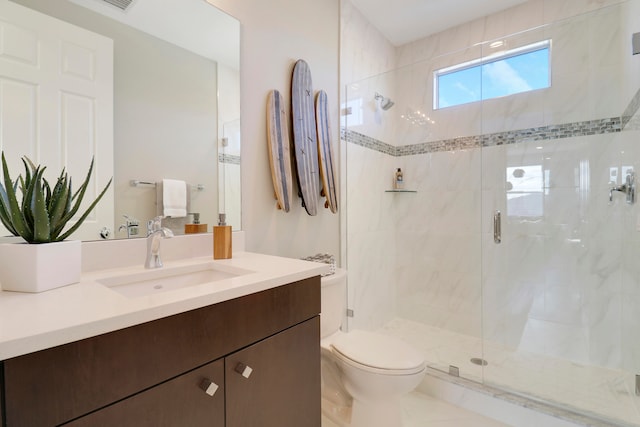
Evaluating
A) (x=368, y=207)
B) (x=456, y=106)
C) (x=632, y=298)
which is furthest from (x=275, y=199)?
(x=632, y=298)

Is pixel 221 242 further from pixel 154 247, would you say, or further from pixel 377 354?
pixel 377 354

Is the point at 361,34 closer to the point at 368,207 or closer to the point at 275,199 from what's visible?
the point at 368,207

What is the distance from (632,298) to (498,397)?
3.17 ft

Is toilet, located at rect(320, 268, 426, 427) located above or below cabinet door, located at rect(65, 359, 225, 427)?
→ below

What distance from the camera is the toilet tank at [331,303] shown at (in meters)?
1.56

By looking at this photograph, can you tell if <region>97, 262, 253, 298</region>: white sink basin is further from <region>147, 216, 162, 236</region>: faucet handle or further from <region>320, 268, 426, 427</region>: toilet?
<region>320, 268, 426, 427</region>: toilet

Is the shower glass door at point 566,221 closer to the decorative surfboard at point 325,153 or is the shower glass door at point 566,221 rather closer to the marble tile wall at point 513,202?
the marble tile wall at point 513,202

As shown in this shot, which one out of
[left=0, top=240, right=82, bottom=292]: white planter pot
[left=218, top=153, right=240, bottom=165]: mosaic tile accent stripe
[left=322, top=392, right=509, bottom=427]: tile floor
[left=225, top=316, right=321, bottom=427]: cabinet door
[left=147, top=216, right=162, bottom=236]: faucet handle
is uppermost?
[left=218, top=153, right=240, bottom=165]: mosaic tile accent stripe

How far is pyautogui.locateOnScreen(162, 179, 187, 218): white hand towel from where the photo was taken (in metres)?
1.26

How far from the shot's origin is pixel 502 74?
7.67ft

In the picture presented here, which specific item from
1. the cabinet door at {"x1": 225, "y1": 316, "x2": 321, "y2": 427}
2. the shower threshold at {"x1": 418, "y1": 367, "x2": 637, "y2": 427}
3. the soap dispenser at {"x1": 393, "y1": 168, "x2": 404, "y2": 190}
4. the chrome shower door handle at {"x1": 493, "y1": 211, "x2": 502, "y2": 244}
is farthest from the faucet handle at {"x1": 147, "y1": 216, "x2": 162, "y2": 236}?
the chrome shower door handle at {"x1": 493, "y1": 211, "x2": 502, "y2": 244}

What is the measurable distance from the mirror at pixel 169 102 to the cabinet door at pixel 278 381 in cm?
67

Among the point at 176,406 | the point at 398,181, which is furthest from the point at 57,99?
the point at 398,181

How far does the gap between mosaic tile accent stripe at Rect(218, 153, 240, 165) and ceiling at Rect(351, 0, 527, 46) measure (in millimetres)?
1721
